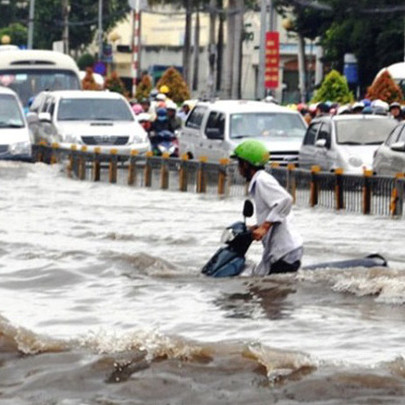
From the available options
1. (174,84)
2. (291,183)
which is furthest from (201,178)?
(174,84)

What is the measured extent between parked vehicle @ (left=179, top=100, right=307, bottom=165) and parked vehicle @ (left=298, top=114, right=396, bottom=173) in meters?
0.88

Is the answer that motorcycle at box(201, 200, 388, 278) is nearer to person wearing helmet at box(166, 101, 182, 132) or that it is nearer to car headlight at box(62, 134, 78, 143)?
car headlight at box(62, 134, 78, 143)

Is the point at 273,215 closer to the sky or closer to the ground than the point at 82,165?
closer to the sky

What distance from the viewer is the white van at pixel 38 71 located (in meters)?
42.3

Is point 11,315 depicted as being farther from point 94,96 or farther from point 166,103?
point 166,103

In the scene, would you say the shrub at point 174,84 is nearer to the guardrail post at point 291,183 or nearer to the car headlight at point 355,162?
the car headlight at point 355,162

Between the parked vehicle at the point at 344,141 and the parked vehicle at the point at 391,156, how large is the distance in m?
1.35

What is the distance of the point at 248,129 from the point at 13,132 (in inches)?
182

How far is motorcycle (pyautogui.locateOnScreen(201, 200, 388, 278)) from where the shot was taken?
14023 mm

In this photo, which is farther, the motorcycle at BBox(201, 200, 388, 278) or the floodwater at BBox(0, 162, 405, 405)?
the motorcycle at BBox(201, 200, 388, 278)

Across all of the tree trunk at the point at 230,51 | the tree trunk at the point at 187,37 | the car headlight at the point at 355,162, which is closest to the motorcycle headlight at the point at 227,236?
the car headlight at the point at 355,162

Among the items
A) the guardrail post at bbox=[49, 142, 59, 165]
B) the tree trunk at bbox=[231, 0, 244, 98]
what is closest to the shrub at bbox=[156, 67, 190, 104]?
the tree trunk at bbox=[231, 0, 244, 98]

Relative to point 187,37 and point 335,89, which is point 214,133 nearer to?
point 335,89

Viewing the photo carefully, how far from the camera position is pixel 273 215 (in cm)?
1364
